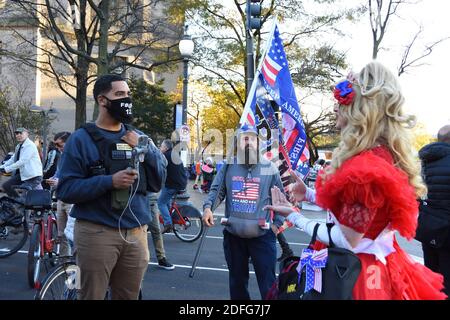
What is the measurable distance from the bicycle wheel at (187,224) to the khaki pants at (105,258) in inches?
244

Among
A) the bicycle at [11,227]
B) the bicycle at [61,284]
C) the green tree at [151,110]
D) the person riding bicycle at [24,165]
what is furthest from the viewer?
the green tree at [151,110]

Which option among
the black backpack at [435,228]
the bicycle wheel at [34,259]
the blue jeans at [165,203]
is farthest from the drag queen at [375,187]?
the blue jeans at [165,203]

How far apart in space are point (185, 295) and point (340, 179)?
4.05 m

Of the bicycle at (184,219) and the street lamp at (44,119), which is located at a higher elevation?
the street lamp at (44,119)

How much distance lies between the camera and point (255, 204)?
14.5 ft

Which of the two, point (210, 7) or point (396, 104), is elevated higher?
point (210, 7)

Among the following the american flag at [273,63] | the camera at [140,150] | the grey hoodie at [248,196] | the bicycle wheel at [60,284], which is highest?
→ the american flag at [273,63]

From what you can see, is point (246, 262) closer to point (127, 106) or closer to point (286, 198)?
point (286, 198)

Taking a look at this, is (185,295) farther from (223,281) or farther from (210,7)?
(210,7)

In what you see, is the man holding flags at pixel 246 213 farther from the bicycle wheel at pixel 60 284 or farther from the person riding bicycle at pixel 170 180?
the person riding bicycle at pixel 170 180

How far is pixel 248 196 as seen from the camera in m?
4.45

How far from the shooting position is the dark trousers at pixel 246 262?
4316mm

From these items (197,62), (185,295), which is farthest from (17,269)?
(197,62)

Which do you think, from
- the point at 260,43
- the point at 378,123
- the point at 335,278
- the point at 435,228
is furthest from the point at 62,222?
the point at 260,43
